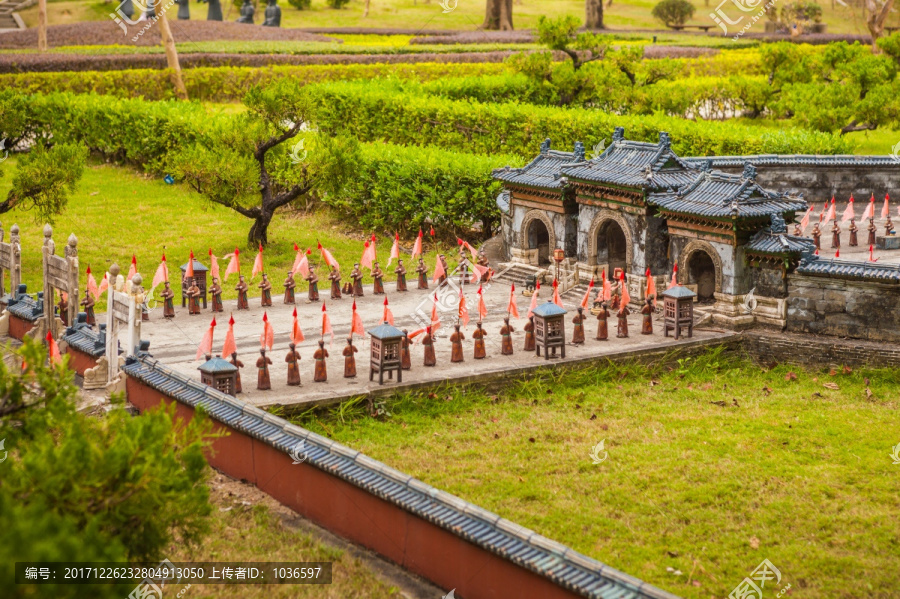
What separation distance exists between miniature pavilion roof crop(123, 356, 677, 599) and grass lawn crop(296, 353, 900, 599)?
2213mm

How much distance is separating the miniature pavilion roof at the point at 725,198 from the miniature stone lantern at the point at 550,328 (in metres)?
4.05

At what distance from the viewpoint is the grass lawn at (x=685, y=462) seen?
14.7 meters

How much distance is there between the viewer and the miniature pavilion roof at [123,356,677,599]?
37.7 ft

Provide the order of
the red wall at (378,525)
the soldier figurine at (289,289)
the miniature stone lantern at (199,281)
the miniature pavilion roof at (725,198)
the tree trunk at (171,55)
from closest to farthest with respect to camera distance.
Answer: the red wall at (378,525) < the miniature pavilion roof at (725,198) < the miniature stone lantern at (199,281) < the soldier figurine at (289,289) < the tree trunk at (171,55)

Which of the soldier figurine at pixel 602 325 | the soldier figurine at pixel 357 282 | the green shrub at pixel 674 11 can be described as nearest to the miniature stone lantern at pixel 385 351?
the soldier figurine at pixel 602 325

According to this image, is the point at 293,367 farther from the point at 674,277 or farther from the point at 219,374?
Answer: the point at 674,277

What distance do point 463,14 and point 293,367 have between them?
224 ft

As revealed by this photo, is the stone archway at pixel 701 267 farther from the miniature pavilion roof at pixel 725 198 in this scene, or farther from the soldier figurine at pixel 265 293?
the soldier figurine at pixel 265 293

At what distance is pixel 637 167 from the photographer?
25.2 m

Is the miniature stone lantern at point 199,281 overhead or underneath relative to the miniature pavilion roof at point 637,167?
underneath

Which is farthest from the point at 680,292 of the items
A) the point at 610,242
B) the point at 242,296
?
the point at 242,296

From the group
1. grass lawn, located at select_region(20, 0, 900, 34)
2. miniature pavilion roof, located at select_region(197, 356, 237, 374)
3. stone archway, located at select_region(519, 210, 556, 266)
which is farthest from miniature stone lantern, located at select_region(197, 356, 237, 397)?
grass lawn, located at select_region(20, 0, 900, 34)

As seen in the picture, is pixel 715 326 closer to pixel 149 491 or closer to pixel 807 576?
pixel 807 576

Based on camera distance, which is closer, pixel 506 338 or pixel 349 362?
pixel 349 362
